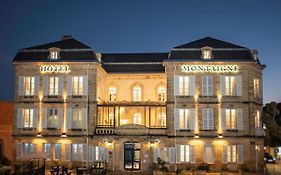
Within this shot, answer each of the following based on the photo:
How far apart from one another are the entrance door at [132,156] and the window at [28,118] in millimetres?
10319

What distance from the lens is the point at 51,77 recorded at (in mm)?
44250

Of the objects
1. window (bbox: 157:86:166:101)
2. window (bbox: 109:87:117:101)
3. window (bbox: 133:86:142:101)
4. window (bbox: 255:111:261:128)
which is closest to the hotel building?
window (bbox: 255:111:261:128)

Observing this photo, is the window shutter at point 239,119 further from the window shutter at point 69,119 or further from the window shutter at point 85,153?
the window shutter at point 69,119

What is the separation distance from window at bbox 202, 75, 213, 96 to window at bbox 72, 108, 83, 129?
12.8 meters

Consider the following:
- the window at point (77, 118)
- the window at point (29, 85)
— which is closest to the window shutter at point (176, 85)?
the window at point (77, 118)

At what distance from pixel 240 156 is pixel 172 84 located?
9.84 m

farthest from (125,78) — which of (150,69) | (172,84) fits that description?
(172,84)

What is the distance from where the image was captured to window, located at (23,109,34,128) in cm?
4422

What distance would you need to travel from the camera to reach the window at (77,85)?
4378cm

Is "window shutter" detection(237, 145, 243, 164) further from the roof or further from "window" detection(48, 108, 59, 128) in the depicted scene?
"window" detection(48, 108, 59, 128)

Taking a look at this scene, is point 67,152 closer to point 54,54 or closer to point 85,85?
point 85,85

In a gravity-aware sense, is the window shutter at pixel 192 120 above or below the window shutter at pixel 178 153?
above

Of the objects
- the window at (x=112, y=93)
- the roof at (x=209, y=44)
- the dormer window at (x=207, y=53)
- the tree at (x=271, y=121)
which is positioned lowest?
the tree at (x=271, y=121)

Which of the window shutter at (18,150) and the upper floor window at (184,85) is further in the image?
the window shutter at (18,150)
